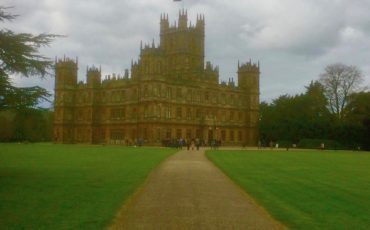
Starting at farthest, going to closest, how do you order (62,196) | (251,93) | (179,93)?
1. (251,93)
2. (179,93)
3. (62,196)

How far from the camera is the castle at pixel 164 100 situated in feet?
252

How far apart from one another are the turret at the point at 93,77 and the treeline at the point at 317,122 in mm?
28203

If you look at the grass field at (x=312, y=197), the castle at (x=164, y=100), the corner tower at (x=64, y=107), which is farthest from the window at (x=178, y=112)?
the grass field at (x=312, y=197)

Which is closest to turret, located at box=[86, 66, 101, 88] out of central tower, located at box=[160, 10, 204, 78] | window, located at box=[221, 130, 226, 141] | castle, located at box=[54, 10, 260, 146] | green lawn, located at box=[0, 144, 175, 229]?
castle, located at box=[54, 10, 260, 146]

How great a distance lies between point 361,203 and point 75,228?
310 inches

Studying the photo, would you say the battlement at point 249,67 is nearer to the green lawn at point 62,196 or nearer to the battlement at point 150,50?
the battlement at point 150,50

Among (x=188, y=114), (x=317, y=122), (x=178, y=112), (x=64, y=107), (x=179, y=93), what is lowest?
(x=317, y=122)

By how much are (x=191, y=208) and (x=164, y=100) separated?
6500cm

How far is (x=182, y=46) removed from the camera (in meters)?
89.0

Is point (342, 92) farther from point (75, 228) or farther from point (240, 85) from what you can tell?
point (75, 228)

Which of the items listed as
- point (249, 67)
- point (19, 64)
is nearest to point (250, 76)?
point (249, 67)

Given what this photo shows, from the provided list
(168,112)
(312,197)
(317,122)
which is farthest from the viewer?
(168,112)

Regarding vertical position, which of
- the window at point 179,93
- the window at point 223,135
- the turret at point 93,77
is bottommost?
the window at point 223,135

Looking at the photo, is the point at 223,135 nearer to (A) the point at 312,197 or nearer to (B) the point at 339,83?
(B) the point at 339,83
